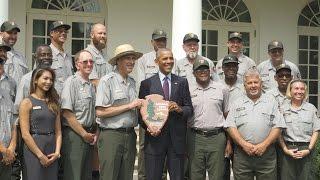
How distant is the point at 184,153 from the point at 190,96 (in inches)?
27.1

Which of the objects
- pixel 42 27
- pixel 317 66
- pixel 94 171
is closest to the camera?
pixel 94 171

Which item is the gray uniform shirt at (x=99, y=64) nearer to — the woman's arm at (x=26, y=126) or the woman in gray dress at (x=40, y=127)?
the woman in gray dress at (x=40, y=127)

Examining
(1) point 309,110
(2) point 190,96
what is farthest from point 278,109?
(2) point 190,96

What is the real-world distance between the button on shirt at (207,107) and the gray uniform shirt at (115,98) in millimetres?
791

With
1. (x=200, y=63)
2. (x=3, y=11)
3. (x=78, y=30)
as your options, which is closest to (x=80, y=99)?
(x=200, y=63)

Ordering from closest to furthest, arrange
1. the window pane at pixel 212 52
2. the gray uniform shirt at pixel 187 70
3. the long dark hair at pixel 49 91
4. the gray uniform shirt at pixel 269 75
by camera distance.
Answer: the long dark hair at pixel 49 91 < the gray uniform shirt at pixel 187 70 < the gray uniform shirt at pixel 269 75 < the window pane at pixel 212 52

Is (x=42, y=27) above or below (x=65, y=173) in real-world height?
above

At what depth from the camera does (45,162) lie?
228 inches

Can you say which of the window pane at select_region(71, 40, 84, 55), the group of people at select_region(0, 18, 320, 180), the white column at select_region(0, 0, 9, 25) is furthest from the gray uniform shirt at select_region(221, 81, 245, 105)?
the window pane at select_region(71, 40, 84, 55)

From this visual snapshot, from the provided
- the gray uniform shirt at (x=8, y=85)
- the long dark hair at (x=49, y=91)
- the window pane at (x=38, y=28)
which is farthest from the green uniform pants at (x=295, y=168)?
the window pane at (x=38, y=28)

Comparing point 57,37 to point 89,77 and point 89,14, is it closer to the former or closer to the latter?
point 89,77

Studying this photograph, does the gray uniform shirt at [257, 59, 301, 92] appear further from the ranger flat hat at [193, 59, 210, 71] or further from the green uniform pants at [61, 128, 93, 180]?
the green uniform pants at [61, 128, 93, 180]

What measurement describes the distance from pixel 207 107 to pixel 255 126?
0.63 metres

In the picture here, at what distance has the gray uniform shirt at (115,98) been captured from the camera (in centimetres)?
607
